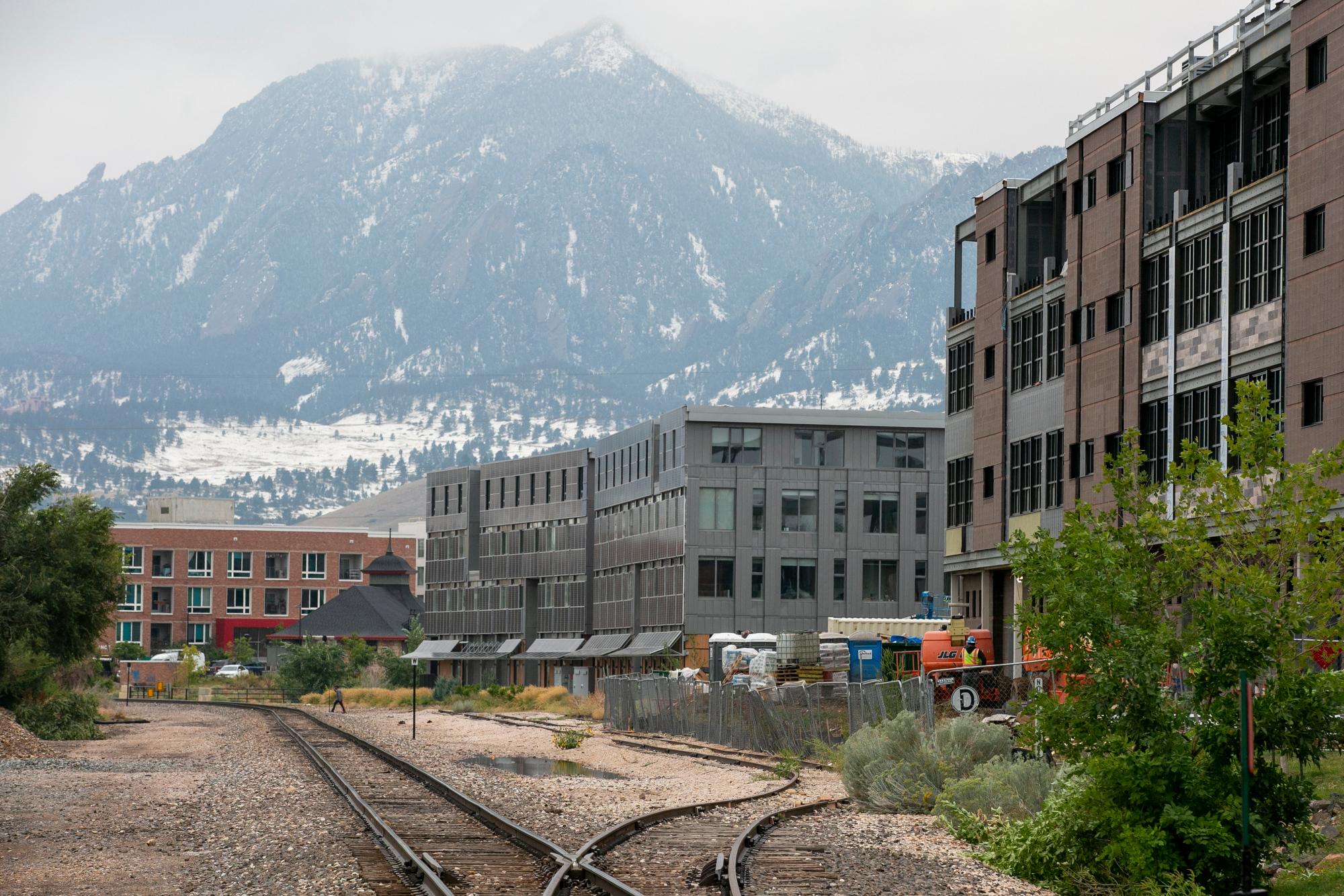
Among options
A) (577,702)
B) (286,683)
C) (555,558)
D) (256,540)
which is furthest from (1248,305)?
(256,540)

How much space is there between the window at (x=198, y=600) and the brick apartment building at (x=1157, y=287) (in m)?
128

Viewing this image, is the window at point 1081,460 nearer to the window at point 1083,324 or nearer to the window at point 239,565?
the window at point 1083,324

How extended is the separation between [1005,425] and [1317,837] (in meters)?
44.1

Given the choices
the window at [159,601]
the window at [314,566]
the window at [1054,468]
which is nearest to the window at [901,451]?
the window at [1054,468]

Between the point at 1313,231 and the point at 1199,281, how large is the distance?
6.47 metres

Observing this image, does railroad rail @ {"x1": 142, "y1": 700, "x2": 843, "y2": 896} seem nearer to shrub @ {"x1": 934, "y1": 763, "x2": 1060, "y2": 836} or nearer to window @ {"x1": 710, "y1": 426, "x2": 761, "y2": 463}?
shrub @ {"x1": 934, "y1": 763, "x2": 1060, "y2": 836}

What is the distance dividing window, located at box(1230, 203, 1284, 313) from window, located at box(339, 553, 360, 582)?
14974 centimetres

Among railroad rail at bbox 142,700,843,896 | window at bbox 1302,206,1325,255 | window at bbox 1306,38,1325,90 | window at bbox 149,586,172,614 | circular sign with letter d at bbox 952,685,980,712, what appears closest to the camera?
railroad rail at bbox 142,700,843,896

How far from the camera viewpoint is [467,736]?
62.9m

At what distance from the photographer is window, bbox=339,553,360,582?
189m

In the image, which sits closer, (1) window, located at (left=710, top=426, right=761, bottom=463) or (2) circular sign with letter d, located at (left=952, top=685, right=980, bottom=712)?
(2) circular sign with letter d, located at (left=952, top=685, right=980, bottom=712)

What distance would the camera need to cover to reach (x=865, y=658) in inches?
2211

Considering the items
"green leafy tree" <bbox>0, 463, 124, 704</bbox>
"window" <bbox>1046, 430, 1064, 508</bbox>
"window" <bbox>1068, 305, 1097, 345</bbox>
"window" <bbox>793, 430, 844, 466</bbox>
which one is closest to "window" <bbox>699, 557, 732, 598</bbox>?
"window" <bbox>793, 430, 844, 466</bbox>

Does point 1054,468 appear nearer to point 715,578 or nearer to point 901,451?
point 715,578
